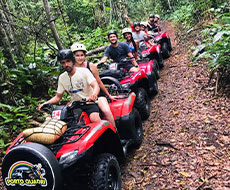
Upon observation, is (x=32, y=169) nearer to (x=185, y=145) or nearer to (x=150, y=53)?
(x=185, y=145)

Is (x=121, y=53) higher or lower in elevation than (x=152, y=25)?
higher

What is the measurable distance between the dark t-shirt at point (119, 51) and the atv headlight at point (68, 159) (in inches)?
177

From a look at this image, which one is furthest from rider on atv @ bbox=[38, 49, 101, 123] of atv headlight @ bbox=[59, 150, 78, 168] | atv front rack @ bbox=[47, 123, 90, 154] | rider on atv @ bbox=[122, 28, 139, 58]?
rider on atv @ bbox=[122, 28, 139, 58]

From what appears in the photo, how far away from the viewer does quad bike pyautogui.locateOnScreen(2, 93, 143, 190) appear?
83.8 inches

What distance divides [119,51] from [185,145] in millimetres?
3509

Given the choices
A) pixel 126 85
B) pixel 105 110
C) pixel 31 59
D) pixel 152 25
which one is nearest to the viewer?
pixel 105 110

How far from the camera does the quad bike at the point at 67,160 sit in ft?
6.98

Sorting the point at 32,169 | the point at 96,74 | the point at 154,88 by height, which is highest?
the point at 96,74

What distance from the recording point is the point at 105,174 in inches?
102

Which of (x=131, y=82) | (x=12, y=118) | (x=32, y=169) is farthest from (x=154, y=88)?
(x=32, y=169)

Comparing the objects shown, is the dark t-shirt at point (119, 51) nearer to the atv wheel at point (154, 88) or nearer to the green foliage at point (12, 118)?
the atv wheel at point (154, 88)

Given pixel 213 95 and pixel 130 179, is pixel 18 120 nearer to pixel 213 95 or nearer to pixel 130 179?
pixel 130 179

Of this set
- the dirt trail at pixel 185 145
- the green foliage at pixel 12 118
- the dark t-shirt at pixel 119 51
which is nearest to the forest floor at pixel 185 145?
the dirt trail at pixel 185 145

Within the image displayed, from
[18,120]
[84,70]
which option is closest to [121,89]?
[84,70]
